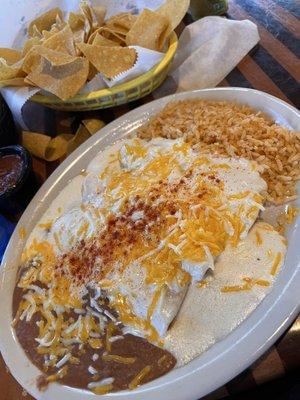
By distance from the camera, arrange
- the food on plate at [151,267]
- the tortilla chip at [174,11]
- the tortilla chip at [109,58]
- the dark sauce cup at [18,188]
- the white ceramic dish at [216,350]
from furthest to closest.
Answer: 1. the tortilla chip at [174,11]
2. the tortilla chip at [109,58]
3. the dark sauce cup at [18,188]
4. the food on plate at [151,267]
5. the white ceramic dish at [216,350]

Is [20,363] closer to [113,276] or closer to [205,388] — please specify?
[113,276]

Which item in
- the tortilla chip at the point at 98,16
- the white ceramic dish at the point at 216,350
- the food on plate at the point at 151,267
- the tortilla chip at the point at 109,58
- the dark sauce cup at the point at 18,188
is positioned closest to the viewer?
the white ceramic dish at the point at 216,350

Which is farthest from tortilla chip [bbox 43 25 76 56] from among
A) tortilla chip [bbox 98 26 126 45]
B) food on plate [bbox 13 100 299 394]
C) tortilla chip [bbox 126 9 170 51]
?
food on plate [bbox 13 100 299 394]

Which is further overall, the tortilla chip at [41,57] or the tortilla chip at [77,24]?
the tortilla chip at [77,24]

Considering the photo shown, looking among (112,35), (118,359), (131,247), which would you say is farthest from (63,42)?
(118,359)

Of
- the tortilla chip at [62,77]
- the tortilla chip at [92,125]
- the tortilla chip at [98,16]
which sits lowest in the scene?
the tortilla chip at [92,125]

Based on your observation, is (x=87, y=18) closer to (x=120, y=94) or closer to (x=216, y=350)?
(x=120, y=94)

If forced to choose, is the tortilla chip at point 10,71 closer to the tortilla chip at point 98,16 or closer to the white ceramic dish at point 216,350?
the tortilla chip at point 98,16

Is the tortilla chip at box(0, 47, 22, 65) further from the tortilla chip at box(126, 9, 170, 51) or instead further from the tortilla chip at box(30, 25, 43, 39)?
the tortilla chip at box(126, 9, 170, 51)

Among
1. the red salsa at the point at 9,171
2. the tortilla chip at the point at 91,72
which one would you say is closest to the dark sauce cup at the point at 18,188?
the red salsa at the point at 9,171
